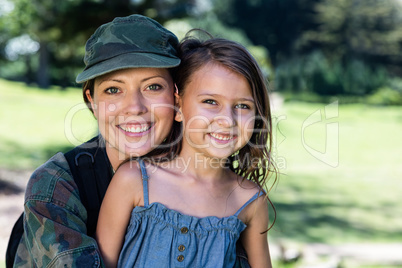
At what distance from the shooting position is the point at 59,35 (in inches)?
346

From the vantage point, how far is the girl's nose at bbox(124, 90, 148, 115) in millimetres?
2051

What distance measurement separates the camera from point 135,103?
6.74 feet

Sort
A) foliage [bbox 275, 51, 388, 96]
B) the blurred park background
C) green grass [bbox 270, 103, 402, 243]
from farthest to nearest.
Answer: foliage [bbox 275, 51, 388, 96] < green grass [bbox 270, 103, 402, 243] < the blurred park background

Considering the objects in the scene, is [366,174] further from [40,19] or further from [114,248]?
[114,248]

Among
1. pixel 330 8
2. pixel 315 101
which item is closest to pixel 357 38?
pixel 330 8

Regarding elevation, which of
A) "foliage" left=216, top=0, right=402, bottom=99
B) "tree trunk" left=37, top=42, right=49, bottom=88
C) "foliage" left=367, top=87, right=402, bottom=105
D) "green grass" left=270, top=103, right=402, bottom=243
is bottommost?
"green grass" left=270, top=103, right=402, bottom=243

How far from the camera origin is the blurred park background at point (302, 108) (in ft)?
24.2

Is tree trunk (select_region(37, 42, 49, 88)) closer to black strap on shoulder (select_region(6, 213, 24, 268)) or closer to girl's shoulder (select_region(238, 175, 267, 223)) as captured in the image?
black strap on shoulder (select_region(6, 213, 24, 268))

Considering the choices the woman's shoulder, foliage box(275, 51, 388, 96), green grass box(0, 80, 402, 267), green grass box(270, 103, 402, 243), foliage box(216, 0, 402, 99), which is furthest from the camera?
foliage box(216, 0, 402, 99)

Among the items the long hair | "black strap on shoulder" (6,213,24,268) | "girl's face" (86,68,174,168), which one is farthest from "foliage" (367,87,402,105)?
"black strap on shoulder" (6,213,24,268)

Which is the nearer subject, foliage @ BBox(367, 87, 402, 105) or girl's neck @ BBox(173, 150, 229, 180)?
girl's neck @ BBox(173, 150, 229, 180)

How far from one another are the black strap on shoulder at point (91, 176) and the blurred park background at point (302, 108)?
93 centimetres

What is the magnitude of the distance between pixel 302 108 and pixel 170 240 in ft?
66.9

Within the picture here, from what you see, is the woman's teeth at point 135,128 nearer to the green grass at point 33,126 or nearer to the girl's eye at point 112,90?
the girl's eye at point 112,90
